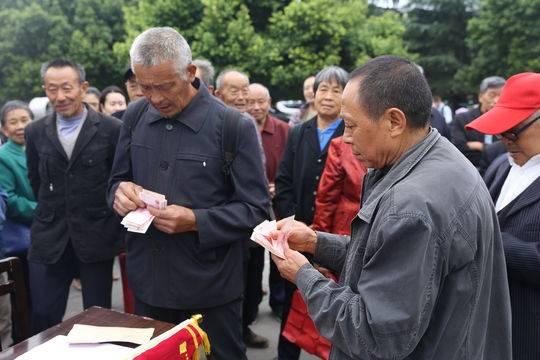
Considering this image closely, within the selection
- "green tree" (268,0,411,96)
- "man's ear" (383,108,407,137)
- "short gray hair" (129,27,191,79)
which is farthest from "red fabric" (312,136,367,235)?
"green tree" (268,0,411,96)

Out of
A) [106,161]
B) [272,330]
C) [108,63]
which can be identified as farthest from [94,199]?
[108,63]

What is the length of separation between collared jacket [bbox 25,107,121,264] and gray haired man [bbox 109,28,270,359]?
62 cm

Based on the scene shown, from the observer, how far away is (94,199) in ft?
9.88

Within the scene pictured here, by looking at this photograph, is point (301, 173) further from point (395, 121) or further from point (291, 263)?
point (395, 121)

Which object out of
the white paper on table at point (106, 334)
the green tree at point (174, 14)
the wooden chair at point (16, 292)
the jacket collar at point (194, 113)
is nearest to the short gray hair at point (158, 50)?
the jacket collar at point (194, 113)

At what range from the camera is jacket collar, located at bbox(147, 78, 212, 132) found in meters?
2.30

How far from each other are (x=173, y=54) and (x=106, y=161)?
3.79 ft

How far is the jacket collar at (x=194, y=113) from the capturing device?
2.30 metres

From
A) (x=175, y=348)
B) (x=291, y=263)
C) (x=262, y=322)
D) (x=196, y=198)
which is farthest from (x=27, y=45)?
(x=291, y=263)

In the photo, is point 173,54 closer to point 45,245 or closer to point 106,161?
point 106,161

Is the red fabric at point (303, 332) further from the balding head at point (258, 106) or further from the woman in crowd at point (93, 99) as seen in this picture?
the woman in crowd at point (93, 99)

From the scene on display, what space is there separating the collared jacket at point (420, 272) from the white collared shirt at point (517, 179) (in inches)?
28.3

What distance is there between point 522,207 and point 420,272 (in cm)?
102

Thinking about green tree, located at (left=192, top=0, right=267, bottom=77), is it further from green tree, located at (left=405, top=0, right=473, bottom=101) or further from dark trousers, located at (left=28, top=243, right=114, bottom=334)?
green tree, located at (left=405, top=0, right=473, bottom=101)
